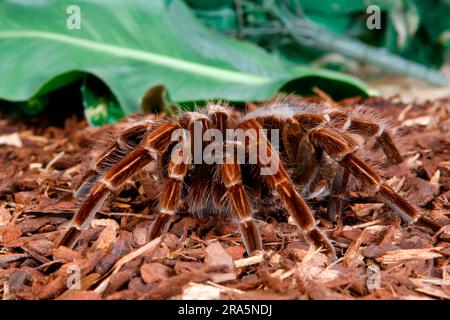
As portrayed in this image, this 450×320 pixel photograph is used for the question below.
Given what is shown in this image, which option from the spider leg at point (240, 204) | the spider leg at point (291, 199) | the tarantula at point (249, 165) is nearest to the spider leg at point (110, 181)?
the tarantula at point (249, 165)

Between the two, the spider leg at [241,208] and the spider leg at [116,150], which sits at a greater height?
the spider leg at [116,150]

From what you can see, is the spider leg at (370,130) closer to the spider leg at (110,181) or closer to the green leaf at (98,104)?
the spider leg at (110,181)

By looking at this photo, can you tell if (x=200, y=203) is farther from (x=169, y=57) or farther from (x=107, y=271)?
(x=169, y=57)

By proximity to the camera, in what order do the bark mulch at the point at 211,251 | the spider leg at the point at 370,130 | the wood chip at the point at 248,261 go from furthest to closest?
the spider leg at the point at 370,130 < the wood chip at the point at 248,261 < the bark mulch at the point at 211,251

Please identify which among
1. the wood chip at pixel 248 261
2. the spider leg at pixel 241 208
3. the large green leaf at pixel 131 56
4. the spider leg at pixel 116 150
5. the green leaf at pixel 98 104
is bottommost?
the wood chip at pixel 248 261

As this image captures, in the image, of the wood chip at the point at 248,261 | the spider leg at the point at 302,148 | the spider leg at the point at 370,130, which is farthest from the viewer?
the spider leg at the point at 370,130
